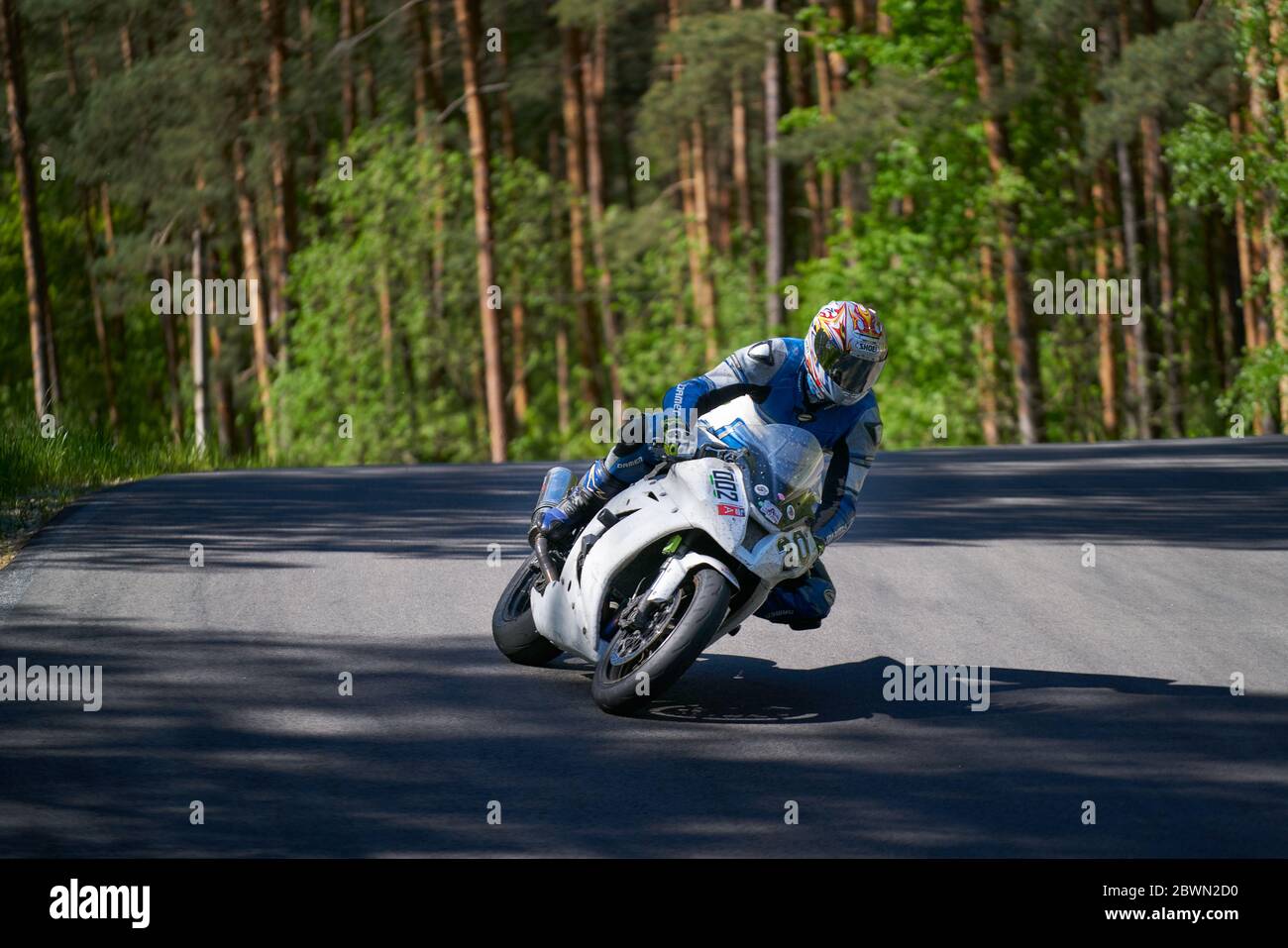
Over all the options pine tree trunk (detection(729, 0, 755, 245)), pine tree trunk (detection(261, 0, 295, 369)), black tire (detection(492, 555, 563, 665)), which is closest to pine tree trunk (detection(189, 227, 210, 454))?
pine tree trunk (detection(261, 0, 295, 369))

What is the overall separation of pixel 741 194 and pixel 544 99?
5907 mm

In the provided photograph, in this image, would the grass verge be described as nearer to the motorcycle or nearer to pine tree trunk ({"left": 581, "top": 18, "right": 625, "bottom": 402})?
the motorcycle

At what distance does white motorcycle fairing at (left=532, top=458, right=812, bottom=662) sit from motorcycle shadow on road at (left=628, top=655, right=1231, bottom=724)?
1.52 ft

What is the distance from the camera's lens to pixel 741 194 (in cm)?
4881

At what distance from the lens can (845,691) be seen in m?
8.40

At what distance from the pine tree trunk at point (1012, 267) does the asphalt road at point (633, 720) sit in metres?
19.4

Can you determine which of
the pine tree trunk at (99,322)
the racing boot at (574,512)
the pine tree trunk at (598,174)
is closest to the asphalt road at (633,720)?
the racing boot at (574,512)

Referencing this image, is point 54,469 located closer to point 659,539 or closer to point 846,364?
point 659,539

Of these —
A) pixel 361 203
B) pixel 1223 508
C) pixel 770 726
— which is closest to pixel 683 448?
pixel 770 726

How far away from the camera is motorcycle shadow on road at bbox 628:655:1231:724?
796 cm

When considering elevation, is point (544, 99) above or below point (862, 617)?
above

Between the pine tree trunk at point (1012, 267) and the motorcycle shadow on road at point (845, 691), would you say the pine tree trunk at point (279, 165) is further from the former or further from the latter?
the motorcycle shadow on road at point (845, 691)

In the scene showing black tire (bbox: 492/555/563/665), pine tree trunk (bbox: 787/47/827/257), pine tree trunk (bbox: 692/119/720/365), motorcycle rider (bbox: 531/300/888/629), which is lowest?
black tire (bbox: 492/555/563/665)
